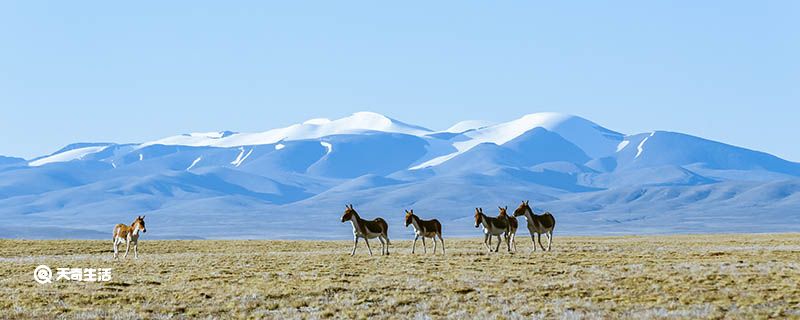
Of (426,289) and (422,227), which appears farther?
(422,227)

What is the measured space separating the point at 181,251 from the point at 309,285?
2590cm

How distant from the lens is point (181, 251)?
56.2 metres

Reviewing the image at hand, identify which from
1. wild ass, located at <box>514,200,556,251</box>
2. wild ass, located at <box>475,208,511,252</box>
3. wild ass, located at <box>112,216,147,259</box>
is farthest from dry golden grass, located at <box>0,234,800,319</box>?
wild ass, located at <box>514,200,556,251</box>

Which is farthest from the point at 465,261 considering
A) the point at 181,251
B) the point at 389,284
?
the point at 181,251

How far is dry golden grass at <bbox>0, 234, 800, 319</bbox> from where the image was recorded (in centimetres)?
2625

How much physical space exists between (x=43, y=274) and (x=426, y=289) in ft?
43.5

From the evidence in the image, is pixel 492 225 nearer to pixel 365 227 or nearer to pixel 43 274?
pixel 365 227

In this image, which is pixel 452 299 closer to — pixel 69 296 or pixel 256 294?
pixel 256 294

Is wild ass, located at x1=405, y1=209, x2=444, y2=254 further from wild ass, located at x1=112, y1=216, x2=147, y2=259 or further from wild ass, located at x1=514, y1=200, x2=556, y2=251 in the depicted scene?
wild ass, located at x1=112, y1=216, x2=147, y2=259

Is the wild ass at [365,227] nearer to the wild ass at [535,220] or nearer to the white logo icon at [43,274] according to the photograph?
the wild ass at [535,220]

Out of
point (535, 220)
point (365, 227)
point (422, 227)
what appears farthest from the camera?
point (535, 220)

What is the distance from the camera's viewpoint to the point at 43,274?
117 feet

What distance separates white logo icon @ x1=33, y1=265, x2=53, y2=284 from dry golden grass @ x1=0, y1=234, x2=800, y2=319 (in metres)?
0.39

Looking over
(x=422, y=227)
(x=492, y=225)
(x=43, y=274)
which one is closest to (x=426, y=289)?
(x=43, y=274)
